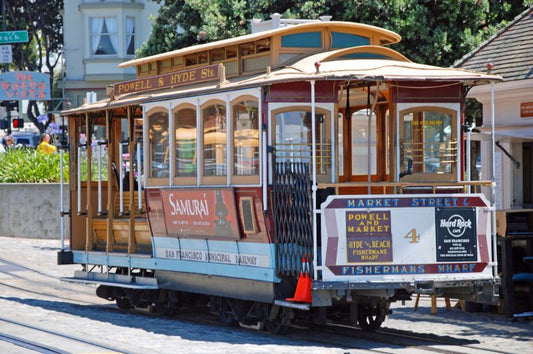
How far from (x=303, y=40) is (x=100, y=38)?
31.2 meters

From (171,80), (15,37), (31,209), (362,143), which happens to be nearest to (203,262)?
(362,143)

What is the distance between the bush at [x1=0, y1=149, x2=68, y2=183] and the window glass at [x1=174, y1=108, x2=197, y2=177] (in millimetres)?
13172

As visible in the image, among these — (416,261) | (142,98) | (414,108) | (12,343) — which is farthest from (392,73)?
(12,343)

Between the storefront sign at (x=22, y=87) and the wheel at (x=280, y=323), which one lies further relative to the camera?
the storefront sign at (x=22, y=87)

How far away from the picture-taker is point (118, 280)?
1633 centimetres

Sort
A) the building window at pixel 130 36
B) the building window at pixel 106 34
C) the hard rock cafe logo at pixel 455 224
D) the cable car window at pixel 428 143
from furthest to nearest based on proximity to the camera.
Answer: the building window at pixel 130 36, the building window at pixel 106 34, the cable car window at pixel 428 143, the hard rock cafe logo at pixel 455 224

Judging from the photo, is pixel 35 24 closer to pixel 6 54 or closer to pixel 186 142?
pixel 6 54

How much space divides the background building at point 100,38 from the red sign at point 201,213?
28.9m

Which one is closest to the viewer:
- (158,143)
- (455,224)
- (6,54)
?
(455,224)

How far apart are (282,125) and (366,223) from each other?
5.31ft

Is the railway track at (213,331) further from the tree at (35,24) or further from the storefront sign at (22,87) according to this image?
the tree at (35,24)

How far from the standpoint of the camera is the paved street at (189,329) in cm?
1227

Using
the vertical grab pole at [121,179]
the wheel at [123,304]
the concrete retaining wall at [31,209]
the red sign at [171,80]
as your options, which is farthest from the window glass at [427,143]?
the concrete retaining wall at [31,209]

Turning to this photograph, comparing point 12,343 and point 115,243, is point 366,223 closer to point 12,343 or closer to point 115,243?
point 12,343
